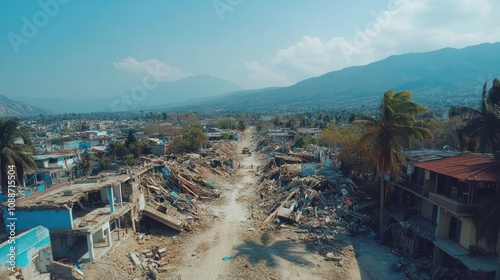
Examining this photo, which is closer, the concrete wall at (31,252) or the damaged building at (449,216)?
the concrete wall at (31,252)

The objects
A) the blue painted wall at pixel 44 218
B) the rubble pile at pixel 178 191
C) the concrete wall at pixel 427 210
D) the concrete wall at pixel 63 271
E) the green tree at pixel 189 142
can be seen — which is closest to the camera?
the concrete wall at pixel 63 271

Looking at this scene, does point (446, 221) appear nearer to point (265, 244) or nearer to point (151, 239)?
point (265, 244)

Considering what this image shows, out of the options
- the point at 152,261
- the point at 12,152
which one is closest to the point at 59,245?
the point at 152,261

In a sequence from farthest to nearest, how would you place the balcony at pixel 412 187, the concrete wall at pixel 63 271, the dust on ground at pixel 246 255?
the balcony at pixel 412 187
the dust on ground at pixel 246 255
the concrete wall at pixel 63 271

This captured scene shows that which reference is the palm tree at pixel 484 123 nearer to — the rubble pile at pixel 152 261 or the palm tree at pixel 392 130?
the palm tree at pixel 392 130

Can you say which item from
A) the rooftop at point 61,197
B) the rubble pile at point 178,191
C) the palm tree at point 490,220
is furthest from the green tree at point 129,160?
the palm tree at point 490,220
